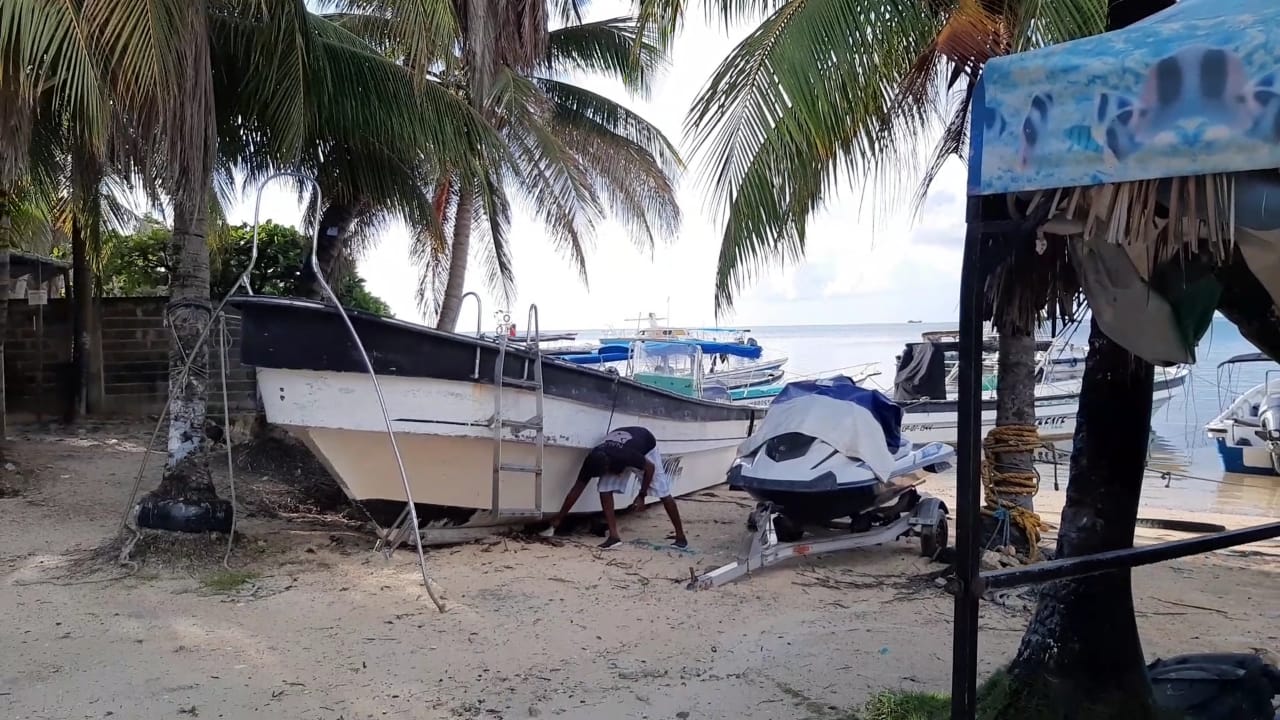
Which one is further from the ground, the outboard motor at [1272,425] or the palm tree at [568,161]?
the palm tree at [568,161]

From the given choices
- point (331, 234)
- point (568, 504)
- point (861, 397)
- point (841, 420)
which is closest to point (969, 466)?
point (841, 420)

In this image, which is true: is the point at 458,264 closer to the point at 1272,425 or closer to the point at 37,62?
the point at 37,62

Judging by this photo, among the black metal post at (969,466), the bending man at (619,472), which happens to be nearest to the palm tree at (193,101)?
the bending man at (619,472)

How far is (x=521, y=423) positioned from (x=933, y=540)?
343 cm

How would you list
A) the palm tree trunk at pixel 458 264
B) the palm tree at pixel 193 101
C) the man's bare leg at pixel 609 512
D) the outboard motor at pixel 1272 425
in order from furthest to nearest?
the outboard motor at pixel 1272 425 < the palm tree trunk at pixel 458 264 < the man's bare leg at pixel 609 512 < the palm tree at pixel 193 101

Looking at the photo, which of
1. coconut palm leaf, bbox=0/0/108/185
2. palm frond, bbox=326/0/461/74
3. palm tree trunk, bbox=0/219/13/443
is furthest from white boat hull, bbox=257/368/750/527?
palm tree trunk, bbox=0/219/13/443

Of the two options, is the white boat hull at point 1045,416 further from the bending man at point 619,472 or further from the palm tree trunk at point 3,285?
the palm tree trunk at point 3,285

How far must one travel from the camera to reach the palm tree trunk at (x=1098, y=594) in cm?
383

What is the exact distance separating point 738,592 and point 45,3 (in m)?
5.74

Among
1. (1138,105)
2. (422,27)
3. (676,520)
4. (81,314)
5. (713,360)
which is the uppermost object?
(422,27)

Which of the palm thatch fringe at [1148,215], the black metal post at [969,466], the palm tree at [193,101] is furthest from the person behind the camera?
the palm tree at [193,101]

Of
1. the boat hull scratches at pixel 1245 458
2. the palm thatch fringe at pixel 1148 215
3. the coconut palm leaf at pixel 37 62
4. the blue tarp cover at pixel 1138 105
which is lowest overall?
the boat hull scratches at pixel 1245 458

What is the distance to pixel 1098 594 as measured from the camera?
12.8 feet

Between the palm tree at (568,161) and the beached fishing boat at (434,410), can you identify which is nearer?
the beached fishing boat at (434,410)
